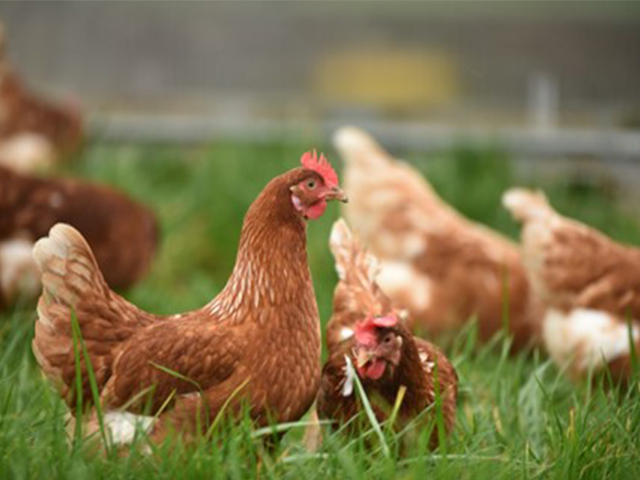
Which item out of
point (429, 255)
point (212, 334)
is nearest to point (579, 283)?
point (429, 255)

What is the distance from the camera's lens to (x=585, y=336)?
407 centimetres

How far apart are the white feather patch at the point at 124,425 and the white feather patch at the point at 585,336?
2.03 metres

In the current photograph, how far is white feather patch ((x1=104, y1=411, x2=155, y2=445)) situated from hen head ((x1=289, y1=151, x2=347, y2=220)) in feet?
2.05

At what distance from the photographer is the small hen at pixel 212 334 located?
244 centimetres

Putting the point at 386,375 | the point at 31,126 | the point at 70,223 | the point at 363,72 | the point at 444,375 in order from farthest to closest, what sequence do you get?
the point at 363,72
the point at 31,126
the point at 70,223
the point at 444,375
the point at 386,375

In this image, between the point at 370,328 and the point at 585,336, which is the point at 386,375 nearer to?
the point at 370,328

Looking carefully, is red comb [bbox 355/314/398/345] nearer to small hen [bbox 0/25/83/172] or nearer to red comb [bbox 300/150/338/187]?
red comb [bbox 300/150/338/187]

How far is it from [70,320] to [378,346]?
0.77 meters

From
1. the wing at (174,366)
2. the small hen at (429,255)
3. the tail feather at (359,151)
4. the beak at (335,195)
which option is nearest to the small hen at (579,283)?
the small hen at (429,255)

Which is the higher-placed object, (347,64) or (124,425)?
(347,64)

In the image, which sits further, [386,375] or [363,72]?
[363,72]

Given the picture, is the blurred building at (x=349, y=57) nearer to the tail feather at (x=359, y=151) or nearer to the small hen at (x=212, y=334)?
the tail feather at (x=359, y=151)

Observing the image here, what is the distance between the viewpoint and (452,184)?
6.54 m

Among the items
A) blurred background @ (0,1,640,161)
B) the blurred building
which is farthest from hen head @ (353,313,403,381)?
the blurred building
